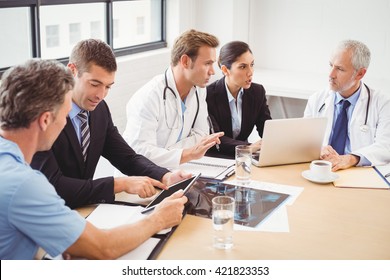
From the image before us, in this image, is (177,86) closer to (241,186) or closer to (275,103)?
(241,186)

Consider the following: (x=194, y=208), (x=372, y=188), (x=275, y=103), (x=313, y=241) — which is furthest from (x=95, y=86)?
(x=275, y=103)

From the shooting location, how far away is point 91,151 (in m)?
2.19

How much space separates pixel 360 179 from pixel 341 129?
575 millimetres

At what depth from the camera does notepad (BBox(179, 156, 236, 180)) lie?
2232mm

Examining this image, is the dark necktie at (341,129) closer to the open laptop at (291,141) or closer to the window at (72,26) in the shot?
the open laptop at (291,141)

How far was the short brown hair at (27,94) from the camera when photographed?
1.40 m

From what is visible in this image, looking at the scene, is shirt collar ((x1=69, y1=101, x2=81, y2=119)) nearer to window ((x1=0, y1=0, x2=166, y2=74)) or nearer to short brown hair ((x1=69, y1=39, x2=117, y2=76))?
short brown hair ((x1=69, y1=39, x2=117, y2=76))

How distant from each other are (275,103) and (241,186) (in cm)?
265

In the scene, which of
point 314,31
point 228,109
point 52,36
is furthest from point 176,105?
point 314,31

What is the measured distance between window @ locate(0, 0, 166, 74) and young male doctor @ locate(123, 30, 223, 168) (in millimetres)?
1030

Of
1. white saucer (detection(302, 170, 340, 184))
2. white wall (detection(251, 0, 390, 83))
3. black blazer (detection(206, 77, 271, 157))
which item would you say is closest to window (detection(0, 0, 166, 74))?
white wall (detection(251, 0, 390, 83))

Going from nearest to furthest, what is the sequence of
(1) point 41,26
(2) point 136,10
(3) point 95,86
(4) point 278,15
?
(3) point 95,86
(1) point 41,26
(2) point 136,10
(4) point 278,15

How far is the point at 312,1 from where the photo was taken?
4.57m

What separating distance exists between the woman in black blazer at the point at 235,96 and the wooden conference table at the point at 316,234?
109 cm
